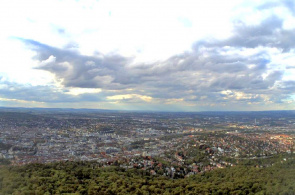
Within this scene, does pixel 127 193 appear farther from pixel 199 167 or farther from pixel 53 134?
pixel 53 134

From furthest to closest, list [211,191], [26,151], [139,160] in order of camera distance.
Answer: [26,151], [139,160], [211,191]

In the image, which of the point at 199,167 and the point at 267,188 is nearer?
the point at 267,188

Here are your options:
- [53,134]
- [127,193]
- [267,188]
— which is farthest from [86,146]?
[267,188]

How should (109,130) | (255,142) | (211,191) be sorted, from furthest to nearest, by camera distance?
(109,130), (255,142), (211,191)

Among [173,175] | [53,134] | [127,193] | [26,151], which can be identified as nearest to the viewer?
[127,193]

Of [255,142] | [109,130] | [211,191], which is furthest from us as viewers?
[109,130]

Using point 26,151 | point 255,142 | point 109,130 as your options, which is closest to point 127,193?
point 26,151

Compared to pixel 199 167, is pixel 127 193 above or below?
above

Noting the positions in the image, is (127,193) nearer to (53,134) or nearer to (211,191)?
(211,191)

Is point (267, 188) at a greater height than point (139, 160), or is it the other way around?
point (267, 188)
